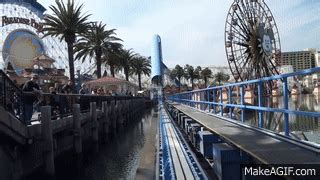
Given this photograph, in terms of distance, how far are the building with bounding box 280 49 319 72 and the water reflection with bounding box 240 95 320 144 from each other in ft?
8.75

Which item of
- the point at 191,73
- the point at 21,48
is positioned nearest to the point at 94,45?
the point at 21,48

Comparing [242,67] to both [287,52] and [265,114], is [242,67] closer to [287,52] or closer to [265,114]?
[287,52]

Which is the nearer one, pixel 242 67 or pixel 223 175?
pixel 223 175

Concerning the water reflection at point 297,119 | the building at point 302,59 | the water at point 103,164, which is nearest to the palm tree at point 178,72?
the building at point 302,59

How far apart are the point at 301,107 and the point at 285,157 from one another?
1.65 m

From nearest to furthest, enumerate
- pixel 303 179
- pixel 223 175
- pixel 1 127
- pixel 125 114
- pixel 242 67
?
1. pixel 303 179
2. pixel 223 175
3. pixel 1 127
4. pixel 242 67
5. pixel 125 114

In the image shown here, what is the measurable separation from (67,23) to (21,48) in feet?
142

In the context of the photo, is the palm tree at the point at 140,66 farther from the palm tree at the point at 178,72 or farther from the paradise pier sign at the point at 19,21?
the palm tree at the point at 178,72

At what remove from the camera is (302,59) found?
69.7 feet

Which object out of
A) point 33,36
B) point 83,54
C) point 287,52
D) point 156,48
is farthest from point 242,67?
point 156,48

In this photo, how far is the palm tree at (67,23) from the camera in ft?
98.1

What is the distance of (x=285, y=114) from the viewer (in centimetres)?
652

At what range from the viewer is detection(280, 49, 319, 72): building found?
16.9 meters

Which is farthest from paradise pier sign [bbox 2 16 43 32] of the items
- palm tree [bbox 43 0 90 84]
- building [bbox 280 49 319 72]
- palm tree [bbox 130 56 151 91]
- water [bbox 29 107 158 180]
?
water [bbox 29 107 158 180]
